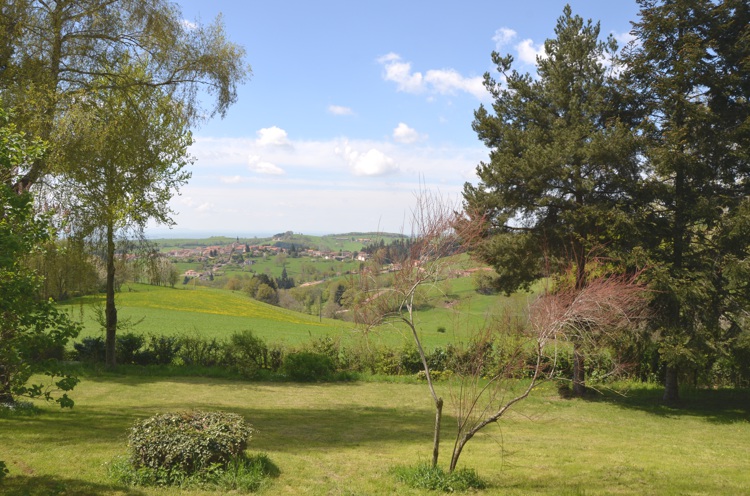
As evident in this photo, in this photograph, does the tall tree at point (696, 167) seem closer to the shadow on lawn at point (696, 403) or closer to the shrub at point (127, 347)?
the shadow on lawn at point (696, 403)

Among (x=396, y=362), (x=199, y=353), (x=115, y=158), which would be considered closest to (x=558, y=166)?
(x=396, y=362)

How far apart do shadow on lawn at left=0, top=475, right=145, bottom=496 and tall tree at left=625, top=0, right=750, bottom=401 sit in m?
14.1

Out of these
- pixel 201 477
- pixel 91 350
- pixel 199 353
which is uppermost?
pixel 201 477

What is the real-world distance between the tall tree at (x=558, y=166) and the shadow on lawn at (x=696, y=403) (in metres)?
1.79

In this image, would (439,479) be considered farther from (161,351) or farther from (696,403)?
(161,351)

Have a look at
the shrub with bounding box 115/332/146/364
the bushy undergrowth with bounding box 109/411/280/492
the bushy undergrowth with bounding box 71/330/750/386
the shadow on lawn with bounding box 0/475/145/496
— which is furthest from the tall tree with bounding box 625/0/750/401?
the shrub with bounding box 115/332/146/364

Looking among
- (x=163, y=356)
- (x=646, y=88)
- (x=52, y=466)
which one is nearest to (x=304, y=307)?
(x=163, y=356)

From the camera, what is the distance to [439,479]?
785 cm

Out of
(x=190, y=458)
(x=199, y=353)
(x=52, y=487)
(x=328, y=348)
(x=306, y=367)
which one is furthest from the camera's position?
(x=328, y=348)

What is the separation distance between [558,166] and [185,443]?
13818 mm

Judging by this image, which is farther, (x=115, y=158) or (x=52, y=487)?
(x=115, y=158)

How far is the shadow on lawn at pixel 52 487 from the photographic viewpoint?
675 cm

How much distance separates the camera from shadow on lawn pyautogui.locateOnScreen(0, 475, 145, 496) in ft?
22.1

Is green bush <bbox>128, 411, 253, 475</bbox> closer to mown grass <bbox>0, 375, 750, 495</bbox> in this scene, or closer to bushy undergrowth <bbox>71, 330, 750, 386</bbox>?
mown grass <bbox>0, 375, 750, 495</bbox>
